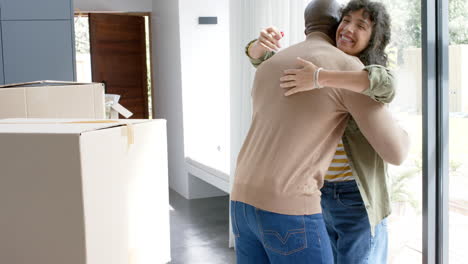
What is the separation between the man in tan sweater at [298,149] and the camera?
4.99 ft

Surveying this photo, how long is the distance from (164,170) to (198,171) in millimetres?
4444

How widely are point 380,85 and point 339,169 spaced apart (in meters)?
0.47

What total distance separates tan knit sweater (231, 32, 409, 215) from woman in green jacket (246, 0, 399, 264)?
5cm

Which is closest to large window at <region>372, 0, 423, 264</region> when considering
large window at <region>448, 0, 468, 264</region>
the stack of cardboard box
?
large window at <region>448, 0, 468, 264</region>

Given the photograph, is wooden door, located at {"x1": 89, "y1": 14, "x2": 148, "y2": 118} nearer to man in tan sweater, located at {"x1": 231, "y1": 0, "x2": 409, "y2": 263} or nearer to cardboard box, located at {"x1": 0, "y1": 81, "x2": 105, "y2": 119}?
cardboard box, located at {"x1": 0, "y1": 81, "x2": 105, "y2": 119}

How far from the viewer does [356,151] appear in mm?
1759

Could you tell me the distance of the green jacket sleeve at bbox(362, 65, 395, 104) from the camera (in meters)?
1.47

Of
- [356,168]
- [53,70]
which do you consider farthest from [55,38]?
[356,168]

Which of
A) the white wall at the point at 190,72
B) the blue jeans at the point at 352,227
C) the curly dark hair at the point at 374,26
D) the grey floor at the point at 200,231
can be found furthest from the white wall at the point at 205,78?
the curly dark hair at the point at 374,26

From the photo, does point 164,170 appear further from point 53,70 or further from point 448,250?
point 53,70

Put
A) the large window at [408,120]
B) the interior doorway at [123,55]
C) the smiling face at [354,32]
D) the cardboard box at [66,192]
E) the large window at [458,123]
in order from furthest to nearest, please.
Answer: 1. the interior doorway at [123,55]
2. the large window at [408,120]
3. the large window at [458,123]
4. the smiling face at [354,32]
5. the cardboard box at [66,192]

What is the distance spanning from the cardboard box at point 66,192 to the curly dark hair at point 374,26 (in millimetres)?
940

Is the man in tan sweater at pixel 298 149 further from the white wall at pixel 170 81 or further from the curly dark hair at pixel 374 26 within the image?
the white wall at pixel 170 81

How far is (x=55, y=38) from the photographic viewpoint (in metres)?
4.02
